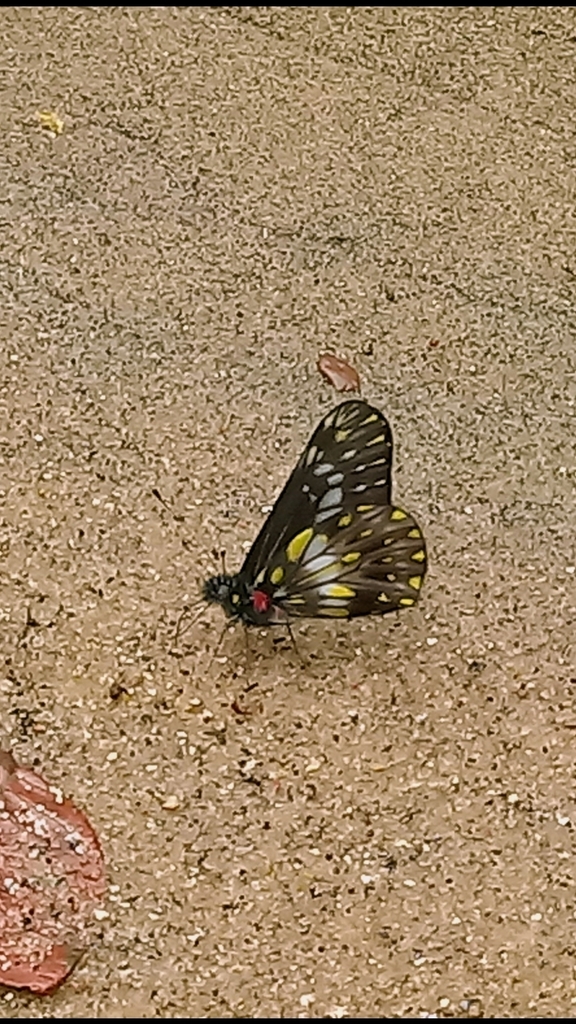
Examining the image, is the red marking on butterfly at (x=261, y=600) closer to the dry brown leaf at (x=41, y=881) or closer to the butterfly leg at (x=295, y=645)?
the butterfly leg at (x=295, y=645)

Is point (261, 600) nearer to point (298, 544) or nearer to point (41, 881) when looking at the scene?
point (298, 544)

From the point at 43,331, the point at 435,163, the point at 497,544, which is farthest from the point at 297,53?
the point at 497,544

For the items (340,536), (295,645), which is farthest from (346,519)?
(295,645)

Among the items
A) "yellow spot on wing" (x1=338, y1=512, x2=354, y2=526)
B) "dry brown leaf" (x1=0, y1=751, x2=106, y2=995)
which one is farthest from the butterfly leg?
"dry brown leaf" (x1=0, y1=751, x2=106, y2=995)

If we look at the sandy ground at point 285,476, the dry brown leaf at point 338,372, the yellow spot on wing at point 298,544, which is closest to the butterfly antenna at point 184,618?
the sandy ground at point 285,476

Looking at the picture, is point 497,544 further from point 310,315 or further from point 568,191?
point 568,191

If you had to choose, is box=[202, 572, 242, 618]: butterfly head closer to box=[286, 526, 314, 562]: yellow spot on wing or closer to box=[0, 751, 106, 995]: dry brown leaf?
box=[286, 526, 314, 562]: yellow spot on wing
